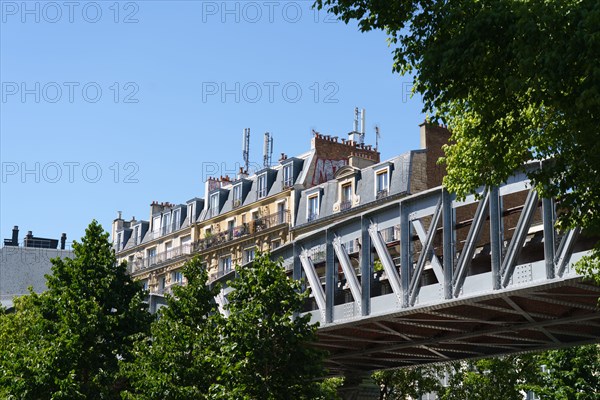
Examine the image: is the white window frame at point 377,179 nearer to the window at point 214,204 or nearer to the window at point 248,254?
the window at point 248,254

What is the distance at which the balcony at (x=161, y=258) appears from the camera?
259 feet

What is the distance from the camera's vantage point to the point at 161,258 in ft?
270

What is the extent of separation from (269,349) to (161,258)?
54526mm

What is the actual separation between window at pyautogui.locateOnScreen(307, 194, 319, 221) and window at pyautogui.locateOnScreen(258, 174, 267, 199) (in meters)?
6.64

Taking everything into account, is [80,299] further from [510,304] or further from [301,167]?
[301,167]

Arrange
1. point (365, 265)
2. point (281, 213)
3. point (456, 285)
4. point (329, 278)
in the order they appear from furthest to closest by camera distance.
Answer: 1. point (281, 213)
2. point (329, 278)
3. point (365, 265)
4. point (456, 285)

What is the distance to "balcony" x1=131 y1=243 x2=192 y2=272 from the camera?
79.0 m

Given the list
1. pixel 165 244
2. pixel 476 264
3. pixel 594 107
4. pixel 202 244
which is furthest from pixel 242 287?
pixel 165 244

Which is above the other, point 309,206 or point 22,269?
point 22,269

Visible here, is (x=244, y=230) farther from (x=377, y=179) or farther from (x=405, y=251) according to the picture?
(x=405, y=251)

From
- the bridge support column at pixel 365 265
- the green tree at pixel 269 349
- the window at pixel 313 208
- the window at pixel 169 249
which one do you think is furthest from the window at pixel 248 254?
the bridge support column at pixel 365 265

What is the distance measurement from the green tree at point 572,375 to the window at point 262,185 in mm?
26021

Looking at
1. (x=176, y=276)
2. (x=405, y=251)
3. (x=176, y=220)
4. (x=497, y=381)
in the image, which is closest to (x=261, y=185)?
(x=176, y=276)

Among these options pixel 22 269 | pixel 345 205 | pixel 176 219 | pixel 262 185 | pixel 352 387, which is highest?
pixel 176 219
